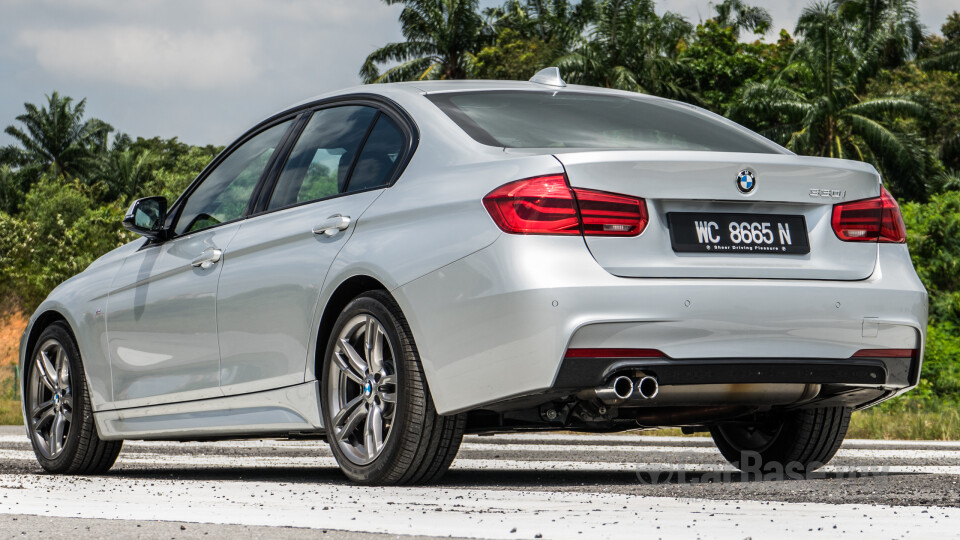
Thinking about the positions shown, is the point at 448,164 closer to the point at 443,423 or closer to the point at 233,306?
the point at 443,423

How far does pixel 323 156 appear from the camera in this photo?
566 cm

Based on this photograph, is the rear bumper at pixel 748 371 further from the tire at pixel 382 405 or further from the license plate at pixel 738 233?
the tire at pixel 382 405

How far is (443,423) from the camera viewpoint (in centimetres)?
475

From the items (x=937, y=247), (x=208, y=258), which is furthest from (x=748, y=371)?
(x=937, y=247)

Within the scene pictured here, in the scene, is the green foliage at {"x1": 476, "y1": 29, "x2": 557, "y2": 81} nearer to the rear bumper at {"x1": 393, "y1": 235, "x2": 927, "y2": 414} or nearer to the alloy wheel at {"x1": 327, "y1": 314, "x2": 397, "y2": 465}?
the alloy wheel at {"x1": 327, "y1": 314, "x2": 397, "y2": 465}

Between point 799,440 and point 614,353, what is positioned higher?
point 614,353

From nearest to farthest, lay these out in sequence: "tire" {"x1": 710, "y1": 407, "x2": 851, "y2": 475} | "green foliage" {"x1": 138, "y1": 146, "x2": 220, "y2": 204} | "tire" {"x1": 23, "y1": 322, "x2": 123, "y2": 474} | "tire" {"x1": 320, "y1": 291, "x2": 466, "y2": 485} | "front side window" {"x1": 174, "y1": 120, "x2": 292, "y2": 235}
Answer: "tire" {"x1": 320, "y1": 291, "x2": 466, "y2": 485}, "tire" {"x1": 710, "y1": 407, "x2": 851, "y2": 475}, "front side window" {"x1": 174, "y1": 120, "x2": 292, "y2": 235}, "tire" {"x1": 23, "y1": 322, "x2": 123, "y2": 474}, "green foliage" {"x1": 138, "y1": 146, "x2": 220, "y2": 204}

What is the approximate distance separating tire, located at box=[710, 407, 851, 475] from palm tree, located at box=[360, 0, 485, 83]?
145 feet

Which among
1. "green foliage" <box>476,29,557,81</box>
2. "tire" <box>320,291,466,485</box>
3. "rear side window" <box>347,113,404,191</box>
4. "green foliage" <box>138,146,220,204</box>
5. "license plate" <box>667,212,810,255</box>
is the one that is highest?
"green foliage" <box>476,29,557,81</box>

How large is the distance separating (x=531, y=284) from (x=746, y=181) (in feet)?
3.00

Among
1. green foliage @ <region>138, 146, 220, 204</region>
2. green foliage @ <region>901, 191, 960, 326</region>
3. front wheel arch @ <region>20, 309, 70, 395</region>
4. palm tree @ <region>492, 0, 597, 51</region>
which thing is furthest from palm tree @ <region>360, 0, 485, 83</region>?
front wheel arch @ <region>20, 309, 70, 395</region>

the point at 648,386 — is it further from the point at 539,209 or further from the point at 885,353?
the point at 885,353

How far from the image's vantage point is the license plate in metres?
4.48

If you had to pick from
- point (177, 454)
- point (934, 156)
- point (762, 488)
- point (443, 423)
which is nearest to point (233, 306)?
point (443, 423)
